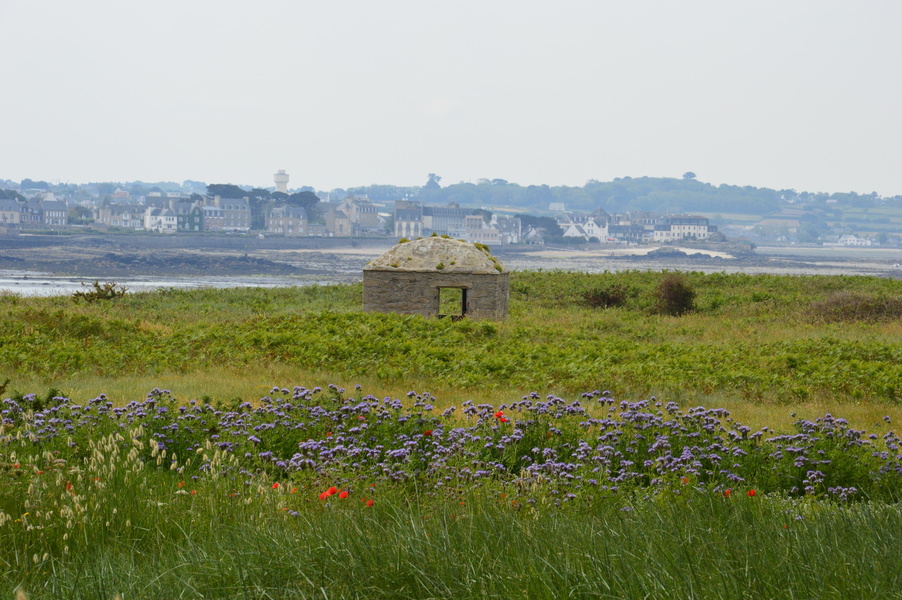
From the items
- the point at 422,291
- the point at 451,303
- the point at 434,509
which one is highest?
the point at 434,509

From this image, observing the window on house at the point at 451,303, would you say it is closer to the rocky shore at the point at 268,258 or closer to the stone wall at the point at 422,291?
the stone wall at the point at 422,291

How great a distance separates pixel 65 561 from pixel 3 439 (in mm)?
2090

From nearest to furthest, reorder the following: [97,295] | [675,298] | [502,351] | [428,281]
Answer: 1. [502,351]
2. [428,281]
3. [675,298]
4. [97,295]

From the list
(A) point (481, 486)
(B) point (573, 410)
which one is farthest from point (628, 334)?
(A) point (481, 486)

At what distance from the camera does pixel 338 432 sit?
9.47 meters

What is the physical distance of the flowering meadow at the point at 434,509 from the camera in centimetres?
484

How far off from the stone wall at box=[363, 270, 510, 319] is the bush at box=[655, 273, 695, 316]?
29.1 feet

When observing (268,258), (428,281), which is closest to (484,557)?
(428,281)

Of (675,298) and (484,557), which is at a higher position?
(484,557)

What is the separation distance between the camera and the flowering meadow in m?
4.84

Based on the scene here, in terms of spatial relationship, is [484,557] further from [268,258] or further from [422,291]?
[268,258]

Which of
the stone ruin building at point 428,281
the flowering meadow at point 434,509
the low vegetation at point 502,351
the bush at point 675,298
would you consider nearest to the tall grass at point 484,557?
the flowering meadow at point 434,509

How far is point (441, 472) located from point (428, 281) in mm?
20473

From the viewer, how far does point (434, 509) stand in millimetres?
6418
